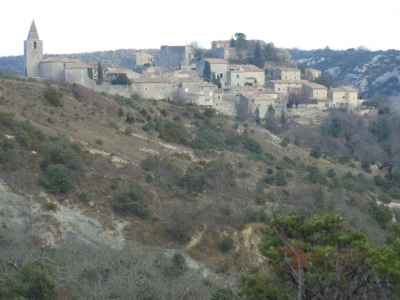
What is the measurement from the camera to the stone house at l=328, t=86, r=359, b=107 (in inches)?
2109

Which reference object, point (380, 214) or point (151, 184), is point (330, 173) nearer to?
point (380, 214)

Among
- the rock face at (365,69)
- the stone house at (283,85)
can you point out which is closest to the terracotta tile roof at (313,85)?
the stone house at (283,85)

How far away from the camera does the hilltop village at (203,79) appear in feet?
140

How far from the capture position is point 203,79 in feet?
170

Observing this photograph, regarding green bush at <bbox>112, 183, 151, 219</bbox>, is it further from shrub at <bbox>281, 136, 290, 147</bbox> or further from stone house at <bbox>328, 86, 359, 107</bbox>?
stone house at <bbox>328, 86, 359, 107</bbox>

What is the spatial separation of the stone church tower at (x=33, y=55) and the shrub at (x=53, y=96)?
9.56 m

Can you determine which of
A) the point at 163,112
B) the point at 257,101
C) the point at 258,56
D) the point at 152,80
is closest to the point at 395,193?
the point at 163,112

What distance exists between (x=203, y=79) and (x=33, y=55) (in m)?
13.7

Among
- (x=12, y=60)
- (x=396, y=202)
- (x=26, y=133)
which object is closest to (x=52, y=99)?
(x=26, y=133)

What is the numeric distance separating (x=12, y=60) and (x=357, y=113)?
7362 cm

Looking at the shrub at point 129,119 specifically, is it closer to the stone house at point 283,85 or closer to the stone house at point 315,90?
the stone house at point 283,85

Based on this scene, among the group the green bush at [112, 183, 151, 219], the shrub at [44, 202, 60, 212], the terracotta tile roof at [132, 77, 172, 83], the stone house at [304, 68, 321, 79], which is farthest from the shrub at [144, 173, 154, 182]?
the stone house at [304, 68, 321, 79]

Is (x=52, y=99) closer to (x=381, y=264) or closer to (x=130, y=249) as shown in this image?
(x=130, y=249)

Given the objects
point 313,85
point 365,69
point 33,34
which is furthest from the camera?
point 365,69
